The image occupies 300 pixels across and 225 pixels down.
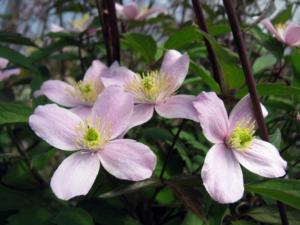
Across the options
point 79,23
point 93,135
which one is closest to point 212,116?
point 93,135

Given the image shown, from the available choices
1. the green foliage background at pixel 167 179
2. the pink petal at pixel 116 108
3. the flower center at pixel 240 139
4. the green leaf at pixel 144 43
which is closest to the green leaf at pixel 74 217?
the green foliage background at pixel 167 179

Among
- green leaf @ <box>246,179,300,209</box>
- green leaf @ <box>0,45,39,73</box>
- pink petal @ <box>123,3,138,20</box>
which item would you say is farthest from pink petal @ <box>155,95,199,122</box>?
pink petal @ <box>123,3,138,20</box>

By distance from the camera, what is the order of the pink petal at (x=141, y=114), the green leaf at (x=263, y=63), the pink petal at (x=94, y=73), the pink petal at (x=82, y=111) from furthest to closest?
the green leaf at (x=263, y=63) < the pink petal at (x=94, y=73) < the pink petal at (x=82, y=111) < the pink petal at (x=141, y=114)

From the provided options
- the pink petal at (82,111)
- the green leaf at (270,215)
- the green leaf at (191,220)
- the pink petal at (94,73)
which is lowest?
the green leaf at (270,215)

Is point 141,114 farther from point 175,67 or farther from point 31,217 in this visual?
point 31,217

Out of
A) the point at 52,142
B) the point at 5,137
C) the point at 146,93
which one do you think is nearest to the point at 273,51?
the point at 146,93

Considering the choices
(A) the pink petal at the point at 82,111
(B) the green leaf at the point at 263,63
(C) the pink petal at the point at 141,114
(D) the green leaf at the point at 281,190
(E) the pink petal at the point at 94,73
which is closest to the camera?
(D) the green leaf at the point at 281,190

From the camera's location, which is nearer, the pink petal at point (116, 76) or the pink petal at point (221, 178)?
the pink petal at point (221, 178)

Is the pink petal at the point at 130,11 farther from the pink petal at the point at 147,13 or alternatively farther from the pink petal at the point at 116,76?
the pink petal at the point at 116,76
